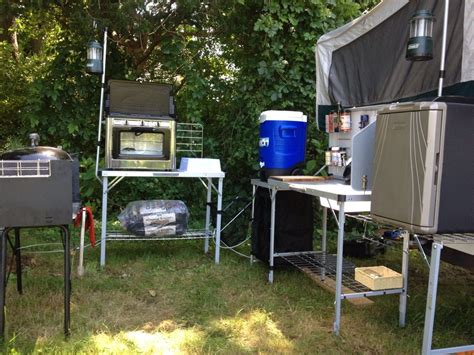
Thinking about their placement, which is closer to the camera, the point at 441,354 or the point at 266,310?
the point at 441,354

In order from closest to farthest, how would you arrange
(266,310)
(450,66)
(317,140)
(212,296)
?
(450,66) → (266,310) → (212,296) → (317,140)

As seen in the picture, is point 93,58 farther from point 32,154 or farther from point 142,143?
point 32,154

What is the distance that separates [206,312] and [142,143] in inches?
64.0

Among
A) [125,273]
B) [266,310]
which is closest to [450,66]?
[266,310]

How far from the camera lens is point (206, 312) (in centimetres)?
296

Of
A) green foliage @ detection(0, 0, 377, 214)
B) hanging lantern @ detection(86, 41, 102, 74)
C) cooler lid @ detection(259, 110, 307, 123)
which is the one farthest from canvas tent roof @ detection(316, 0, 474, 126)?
hanging lantern @ detection(86, 41, 102, 74)

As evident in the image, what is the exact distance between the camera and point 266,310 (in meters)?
3.02

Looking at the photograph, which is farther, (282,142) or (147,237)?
(147,237)

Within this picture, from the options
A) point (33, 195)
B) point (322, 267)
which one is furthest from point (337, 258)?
point (33, 195)

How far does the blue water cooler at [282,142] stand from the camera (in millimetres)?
3672

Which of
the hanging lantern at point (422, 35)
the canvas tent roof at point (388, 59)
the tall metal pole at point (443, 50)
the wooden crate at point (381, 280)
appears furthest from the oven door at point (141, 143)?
the tall metal pole at point (443, 50)

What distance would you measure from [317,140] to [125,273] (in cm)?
248

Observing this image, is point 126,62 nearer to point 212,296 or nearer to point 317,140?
point 317,140

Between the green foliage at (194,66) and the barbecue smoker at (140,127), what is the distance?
116 cm
